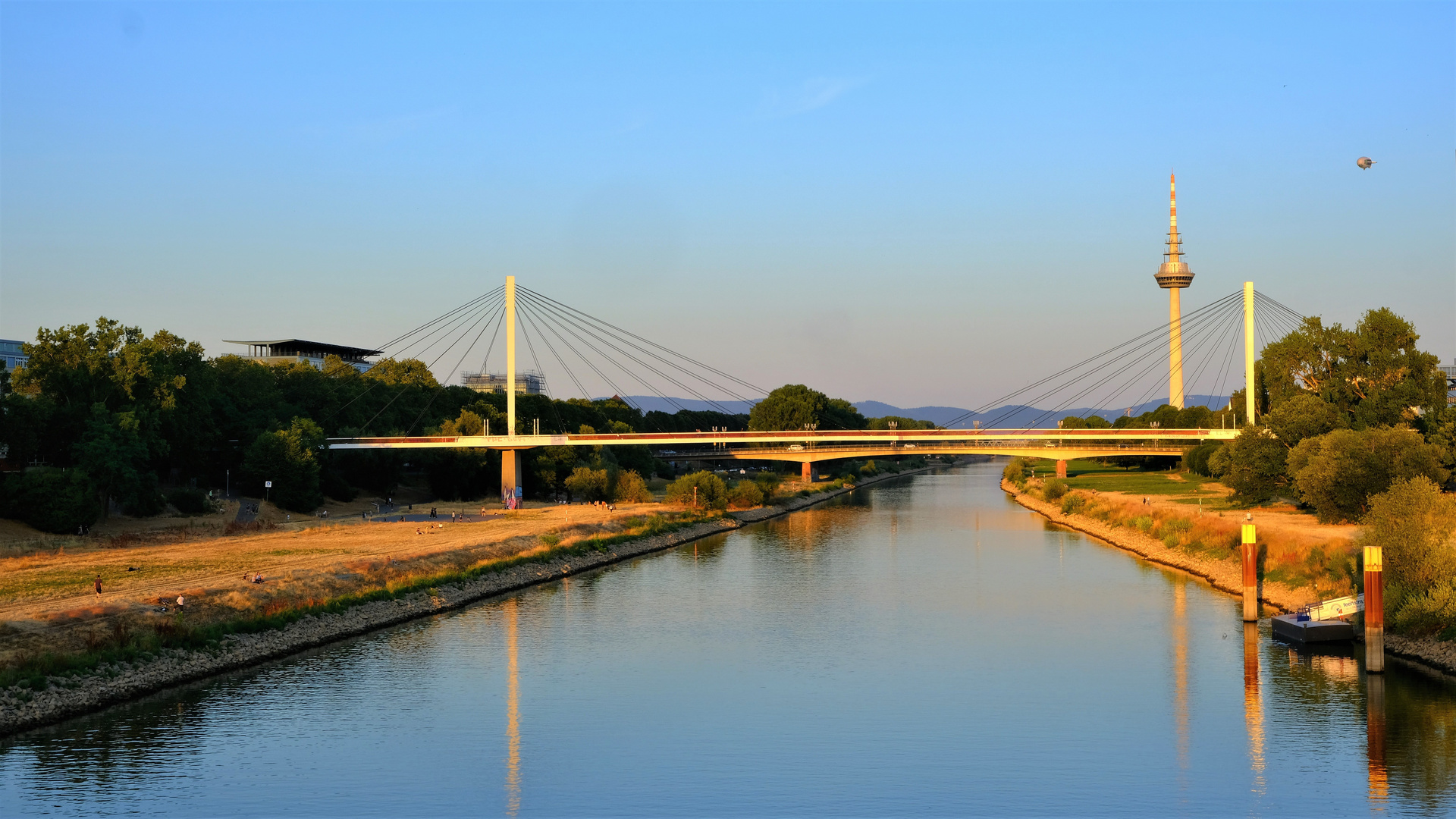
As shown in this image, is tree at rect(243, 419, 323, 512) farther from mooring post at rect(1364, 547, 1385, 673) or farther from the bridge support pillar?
mooring post at rect(1364, 547, 1385, 673)

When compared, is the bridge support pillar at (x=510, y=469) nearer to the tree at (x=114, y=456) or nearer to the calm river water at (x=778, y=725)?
the tree at (x=114, y=456)

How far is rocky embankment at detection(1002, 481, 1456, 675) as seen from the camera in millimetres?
27906

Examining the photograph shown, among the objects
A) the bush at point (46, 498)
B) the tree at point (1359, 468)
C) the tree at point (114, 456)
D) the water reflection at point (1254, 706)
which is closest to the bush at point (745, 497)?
the tree at point (114, 456)

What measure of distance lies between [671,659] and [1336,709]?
1577cm

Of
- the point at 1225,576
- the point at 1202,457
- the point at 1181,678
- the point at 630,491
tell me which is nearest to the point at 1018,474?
the point at 1202,457

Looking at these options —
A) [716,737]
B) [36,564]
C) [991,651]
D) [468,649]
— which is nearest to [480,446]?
[36,564]

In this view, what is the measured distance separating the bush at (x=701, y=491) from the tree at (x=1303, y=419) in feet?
122

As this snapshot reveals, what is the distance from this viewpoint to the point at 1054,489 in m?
91.6

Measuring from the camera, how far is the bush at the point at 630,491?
83.2m

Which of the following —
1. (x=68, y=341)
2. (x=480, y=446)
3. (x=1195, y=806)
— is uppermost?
(x=68, y=341)

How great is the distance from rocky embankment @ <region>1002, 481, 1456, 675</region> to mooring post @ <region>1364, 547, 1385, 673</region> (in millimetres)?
1280

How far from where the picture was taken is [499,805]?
19.4 metres

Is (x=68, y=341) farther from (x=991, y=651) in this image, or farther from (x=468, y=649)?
(x=991, y=651)

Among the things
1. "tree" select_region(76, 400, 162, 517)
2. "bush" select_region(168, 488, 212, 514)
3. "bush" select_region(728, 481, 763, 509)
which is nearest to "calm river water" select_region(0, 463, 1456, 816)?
"tree" select_region(76, 400, 162, 517)
